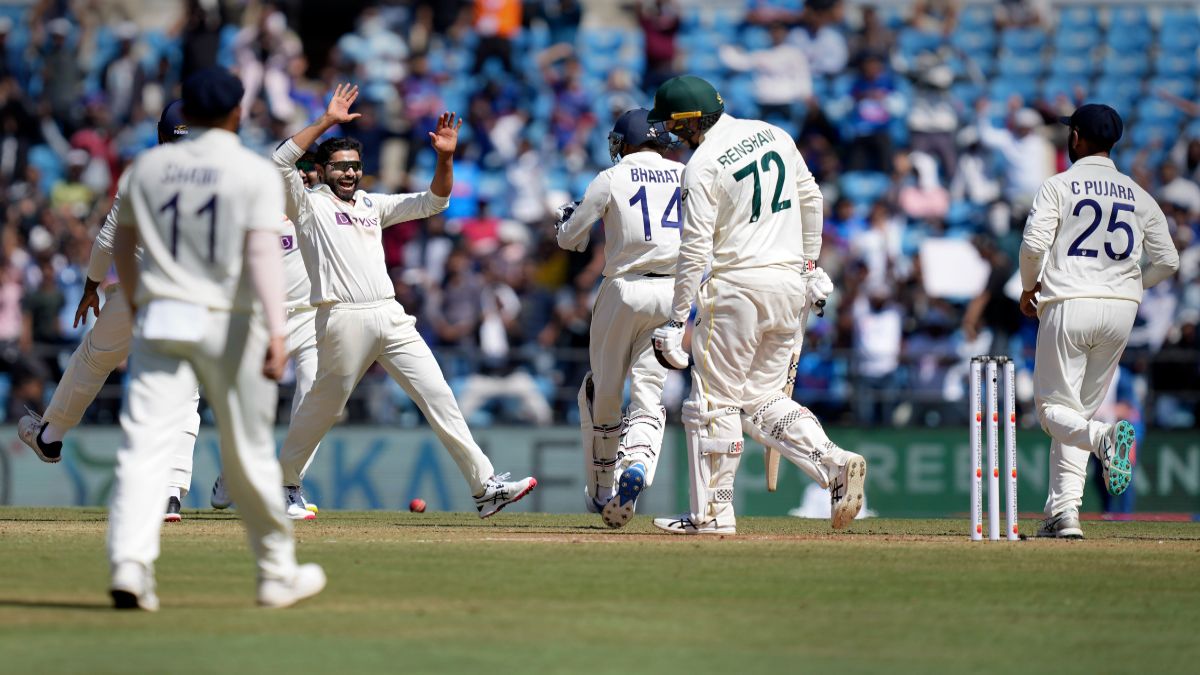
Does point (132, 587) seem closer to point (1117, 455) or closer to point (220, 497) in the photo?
point (1117, 455)

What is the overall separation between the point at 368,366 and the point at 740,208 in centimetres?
284

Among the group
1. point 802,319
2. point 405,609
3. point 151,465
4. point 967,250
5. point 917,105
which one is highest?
point 917,105

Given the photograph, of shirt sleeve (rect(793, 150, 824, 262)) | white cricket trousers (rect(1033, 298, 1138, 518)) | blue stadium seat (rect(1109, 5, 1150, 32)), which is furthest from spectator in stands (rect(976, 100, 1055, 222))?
shirt sleeve (rect(793, 150, 824, 262))

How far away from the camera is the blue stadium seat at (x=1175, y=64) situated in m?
26.1

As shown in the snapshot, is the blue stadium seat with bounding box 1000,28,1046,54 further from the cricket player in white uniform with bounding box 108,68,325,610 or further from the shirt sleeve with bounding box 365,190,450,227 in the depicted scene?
the cricket player in white uniform with bounding box 108,68,325,610

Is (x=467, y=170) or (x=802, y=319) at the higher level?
(x=467, y=170)

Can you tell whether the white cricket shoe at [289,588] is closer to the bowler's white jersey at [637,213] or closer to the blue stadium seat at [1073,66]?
the bowler's white jersey at [637,213]

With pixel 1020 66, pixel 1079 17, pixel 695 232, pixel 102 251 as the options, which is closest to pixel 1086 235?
pixel 695 232

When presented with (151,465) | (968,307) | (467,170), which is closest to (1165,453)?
(968,307)

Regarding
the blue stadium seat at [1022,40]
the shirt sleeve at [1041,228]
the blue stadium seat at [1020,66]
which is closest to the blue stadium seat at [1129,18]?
the blue stadium seat at [1022,40]

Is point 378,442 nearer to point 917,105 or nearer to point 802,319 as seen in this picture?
point 802,319

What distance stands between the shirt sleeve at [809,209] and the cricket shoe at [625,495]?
167 cm

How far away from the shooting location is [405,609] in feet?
24.4

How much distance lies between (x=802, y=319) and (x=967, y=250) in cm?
1126
